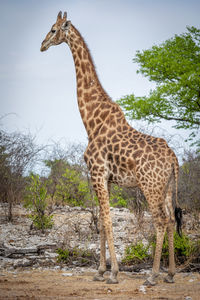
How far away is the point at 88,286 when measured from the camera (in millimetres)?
5133

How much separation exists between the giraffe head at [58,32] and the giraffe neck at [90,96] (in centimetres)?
10

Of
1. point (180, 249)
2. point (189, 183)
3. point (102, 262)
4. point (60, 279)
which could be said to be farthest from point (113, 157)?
point (189, 183)

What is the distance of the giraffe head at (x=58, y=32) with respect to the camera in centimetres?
643

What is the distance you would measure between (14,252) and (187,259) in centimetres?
340

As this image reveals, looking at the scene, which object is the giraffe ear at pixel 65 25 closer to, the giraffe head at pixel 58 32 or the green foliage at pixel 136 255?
the giraffe head at pixel 58 32

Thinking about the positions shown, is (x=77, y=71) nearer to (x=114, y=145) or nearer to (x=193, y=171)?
(x=114, y=145)

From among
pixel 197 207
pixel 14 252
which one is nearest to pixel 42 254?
pixel 14 252

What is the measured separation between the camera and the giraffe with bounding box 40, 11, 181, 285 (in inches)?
210

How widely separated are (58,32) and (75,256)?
13.8ft

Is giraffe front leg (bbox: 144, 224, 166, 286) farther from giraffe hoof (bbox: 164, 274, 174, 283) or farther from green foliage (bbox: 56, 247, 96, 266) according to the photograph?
green foliage (bbox: 56, 247, 96, 266)

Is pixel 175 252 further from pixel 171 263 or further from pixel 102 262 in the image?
pixel 102 262

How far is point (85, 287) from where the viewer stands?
5059 mm

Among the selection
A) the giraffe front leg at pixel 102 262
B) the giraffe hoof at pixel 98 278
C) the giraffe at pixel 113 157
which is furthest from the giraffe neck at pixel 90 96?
the giraffe hoof at pixel 98 278

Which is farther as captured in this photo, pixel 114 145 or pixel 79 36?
pixel 79 36
